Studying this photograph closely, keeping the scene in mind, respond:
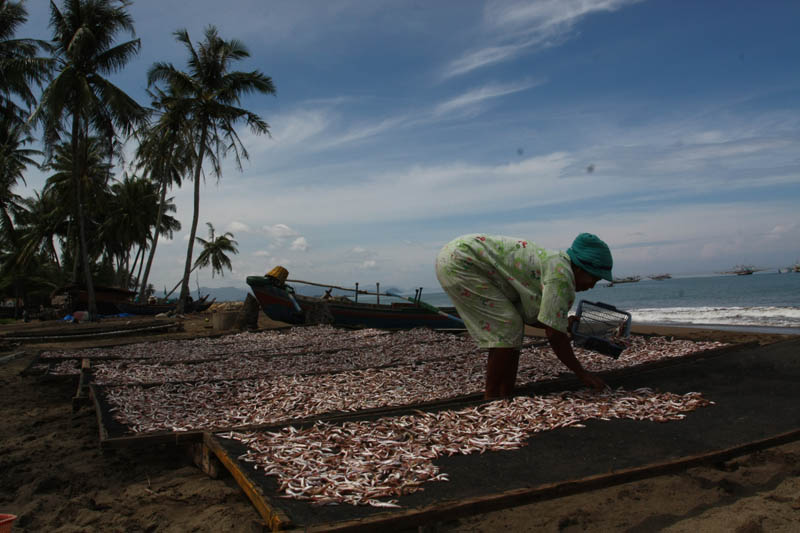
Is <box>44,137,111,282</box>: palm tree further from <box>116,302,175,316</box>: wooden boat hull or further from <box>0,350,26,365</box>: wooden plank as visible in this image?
<box>0,350,26,365</box>: wooden plank

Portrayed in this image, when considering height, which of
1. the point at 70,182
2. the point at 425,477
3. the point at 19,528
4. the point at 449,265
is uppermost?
the point at 70,182

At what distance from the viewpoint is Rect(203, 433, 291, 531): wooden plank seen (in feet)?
7.04

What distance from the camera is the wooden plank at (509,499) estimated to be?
84.9 inches

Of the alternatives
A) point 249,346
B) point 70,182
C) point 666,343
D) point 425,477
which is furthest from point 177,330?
point 70,182

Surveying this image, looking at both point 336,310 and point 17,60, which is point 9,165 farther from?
point 336,310

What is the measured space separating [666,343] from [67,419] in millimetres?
8257

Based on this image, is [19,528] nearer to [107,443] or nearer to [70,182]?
[107,443]

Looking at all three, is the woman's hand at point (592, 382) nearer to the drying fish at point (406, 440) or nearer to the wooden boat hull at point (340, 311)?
the drying fish at point (406, 440)

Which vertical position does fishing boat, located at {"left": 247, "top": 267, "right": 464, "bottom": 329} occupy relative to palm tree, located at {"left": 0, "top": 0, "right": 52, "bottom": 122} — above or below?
below

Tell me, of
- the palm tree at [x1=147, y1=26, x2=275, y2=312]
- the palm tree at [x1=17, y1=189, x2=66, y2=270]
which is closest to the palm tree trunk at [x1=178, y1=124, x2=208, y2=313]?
the palm tree at [x1=147, y1=26, x2=275, y2=312]

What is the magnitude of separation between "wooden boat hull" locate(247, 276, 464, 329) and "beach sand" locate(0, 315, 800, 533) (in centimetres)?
1083

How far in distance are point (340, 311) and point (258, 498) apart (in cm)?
1289

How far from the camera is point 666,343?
8.19 meters

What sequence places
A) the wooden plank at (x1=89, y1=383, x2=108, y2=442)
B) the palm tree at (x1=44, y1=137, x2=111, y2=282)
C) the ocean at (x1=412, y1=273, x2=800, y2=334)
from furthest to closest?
the palm tree at (x1=44, y1=137, x2=111, y2=282), the ocean at (x1=412, y1=273, x2=800, y2=334), the wooden plank at (x1=89, y1=383, x2=108, y2=442)
